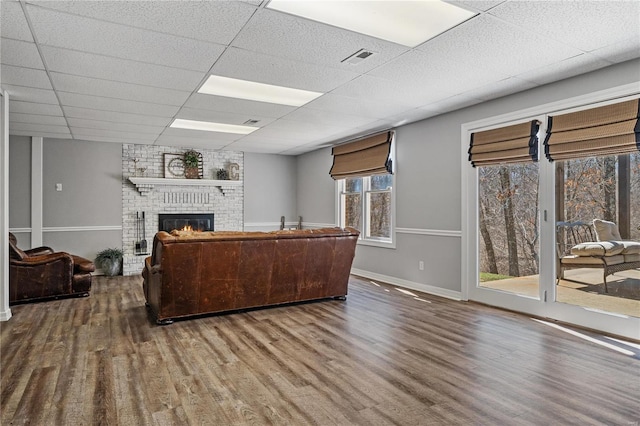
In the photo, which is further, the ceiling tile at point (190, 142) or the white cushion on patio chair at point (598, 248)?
the ceiling tile at point (190, 142)

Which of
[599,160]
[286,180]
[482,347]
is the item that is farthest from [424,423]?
[286,180]

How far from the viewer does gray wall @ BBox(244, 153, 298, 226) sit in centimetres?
827

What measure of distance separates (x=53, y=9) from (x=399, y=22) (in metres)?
2.24

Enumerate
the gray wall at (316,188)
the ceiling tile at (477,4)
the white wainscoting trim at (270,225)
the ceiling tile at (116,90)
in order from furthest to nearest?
the white wainscoting trim at (270,225) < the gray wall at (316,188) < the ceiling tile at (116,90) < the ceiling tile at (477,4)

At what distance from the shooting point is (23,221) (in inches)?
249

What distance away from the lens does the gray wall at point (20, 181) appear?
246 inches

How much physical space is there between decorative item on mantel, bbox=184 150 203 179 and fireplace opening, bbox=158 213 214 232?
0.78 metres

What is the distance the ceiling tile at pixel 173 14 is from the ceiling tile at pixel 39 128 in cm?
402

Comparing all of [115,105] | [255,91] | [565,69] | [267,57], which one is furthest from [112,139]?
[565,69]

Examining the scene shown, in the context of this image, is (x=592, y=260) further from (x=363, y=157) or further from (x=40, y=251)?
(x=40, y=251)

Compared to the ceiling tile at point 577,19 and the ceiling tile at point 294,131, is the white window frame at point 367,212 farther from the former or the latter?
the ceiling tile at point 577,19

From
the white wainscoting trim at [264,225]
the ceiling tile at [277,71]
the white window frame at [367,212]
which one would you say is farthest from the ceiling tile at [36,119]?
the white window frame at [367,212]

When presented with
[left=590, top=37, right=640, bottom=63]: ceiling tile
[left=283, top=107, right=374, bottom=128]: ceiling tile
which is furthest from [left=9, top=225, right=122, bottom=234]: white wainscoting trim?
[left=590, top=37, right=640, bottom=63]: ceiling tile

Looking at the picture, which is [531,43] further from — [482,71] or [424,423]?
[424,423]
